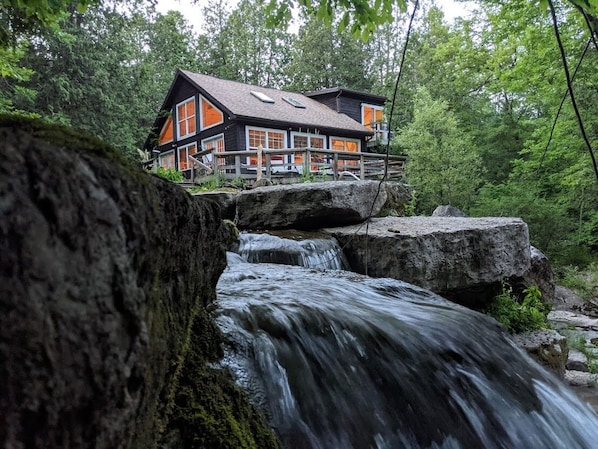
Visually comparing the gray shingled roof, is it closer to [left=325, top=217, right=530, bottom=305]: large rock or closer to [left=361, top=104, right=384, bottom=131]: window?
[left=361, top=104, right=384, bottom=131]: window

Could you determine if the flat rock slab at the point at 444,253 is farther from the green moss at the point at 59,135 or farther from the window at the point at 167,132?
the window at the point at 167,132

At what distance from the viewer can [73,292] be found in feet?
2.49

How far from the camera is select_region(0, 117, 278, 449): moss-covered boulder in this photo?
0.71 meters

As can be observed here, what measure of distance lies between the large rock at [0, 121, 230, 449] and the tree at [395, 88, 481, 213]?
15183 millimetres

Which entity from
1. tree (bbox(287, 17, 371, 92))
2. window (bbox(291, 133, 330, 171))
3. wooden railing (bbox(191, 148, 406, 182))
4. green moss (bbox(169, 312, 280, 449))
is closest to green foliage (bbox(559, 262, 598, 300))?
wooden railing (bbox(191, 148, 406, 182))

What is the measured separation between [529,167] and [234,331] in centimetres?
1607

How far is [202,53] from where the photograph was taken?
39.7 meters

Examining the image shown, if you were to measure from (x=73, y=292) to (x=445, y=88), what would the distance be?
987 inches

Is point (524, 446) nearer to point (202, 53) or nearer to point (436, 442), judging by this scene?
point (436, 442)

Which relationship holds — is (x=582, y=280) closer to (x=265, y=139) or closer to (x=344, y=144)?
(x=265, y=139)

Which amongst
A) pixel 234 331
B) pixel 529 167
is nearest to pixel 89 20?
pixel 529 167

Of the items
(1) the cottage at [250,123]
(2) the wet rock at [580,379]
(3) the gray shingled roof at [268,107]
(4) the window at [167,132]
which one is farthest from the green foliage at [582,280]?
(4) the window at [167,132]

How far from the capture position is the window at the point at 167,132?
2552cm

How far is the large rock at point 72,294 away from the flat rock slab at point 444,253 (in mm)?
4259
